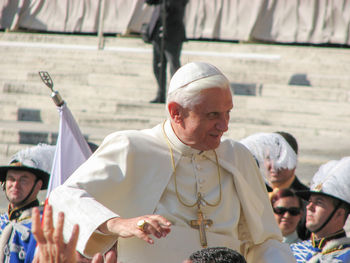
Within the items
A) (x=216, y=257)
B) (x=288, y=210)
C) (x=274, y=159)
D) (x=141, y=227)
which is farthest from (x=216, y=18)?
(x=216, y=257)

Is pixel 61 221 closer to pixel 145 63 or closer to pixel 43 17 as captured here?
pixel 145 63

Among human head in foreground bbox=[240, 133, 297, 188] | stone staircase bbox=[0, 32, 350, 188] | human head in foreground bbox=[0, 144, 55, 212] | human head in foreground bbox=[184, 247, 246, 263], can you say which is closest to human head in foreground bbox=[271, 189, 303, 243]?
human head in foreground bbox=[240, 133, 297, 188]

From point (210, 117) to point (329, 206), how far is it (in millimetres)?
1782

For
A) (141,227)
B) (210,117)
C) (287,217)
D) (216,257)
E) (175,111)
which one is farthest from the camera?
(287,217)

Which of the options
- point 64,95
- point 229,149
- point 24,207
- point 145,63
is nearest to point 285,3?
point 145,63

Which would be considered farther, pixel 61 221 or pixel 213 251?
pixel 213 251

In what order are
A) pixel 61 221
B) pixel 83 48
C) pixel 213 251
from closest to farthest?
1. pixel 61 221
2. pixel 213 251
3. pixel 83 48

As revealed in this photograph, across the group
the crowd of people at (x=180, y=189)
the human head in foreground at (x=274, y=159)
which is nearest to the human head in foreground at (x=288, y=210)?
the human head in foreground at (x=274, y=159)

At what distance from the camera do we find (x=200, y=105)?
10.1 feet

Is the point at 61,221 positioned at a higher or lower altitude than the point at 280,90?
higher

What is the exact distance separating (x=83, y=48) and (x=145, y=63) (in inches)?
78.9

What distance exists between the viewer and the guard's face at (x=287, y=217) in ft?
17.7

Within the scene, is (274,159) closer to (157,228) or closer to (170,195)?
(170,195)

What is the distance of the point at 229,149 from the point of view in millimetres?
3350
